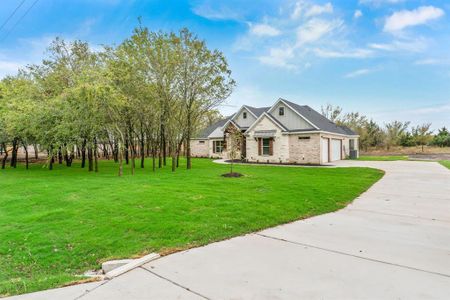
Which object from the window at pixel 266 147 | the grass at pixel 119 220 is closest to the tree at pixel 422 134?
the window at pixel 266 147

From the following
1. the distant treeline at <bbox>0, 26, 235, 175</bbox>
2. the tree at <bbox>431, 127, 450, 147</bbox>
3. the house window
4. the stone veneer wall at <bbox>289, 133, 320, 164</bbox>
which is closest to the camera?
the distant treeline at <bbox>0, 26, 235, 175</bbox>

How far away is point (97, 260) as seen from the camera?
392cm

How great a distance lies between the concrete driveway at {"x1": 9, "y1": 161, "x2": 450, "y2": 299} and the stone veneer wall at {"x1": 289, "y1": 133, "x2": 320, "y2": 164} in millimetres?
15355

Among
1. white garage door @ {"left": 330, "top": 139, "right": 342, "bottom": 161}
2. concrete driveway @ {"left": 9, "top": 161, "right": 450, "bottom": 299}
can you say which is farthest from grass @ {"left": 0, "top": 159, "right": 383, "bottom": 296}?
white garage door @ {"left": 330, "top": 139, "right": 342, "bottom": 161}

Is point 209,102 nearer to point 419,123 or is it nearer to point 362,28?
point 362,28

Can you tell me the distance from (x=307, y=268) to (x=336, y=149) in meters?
23.1

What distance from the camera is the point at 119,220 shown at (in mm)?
5449

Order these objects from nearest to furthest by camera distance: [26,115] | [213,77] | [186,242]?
1. [186,242]
2. [26,115]
3. [213,77]

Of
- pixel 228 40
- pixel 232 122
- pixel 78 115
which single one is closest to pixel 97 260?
pixel 78 115

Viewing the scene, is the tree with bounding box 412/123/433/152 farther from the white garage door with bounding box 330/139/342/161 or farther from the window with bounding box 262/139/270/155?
the window with bounding box 262/139/270/155

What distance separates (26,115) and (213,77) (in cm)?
1031

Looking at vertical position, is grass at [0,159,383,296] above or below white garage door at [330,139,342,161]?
below

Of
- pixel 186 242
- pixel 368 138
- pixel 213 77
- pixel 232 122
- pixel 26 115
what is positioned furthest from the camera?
pixel 368 138

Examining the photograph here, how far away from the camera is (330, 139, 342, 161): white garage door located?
23.2 meters
